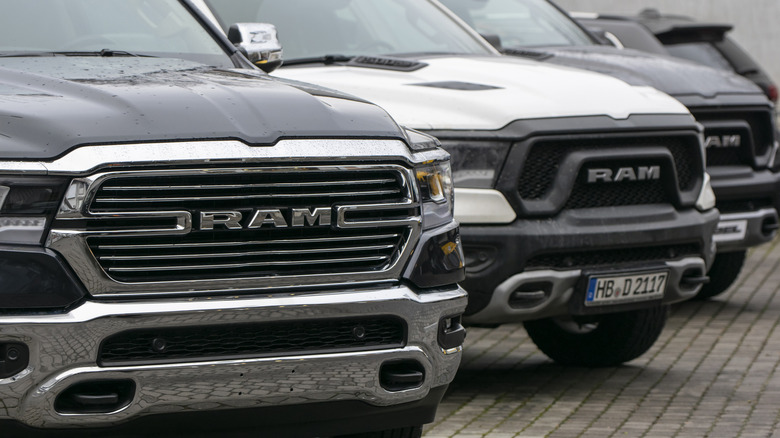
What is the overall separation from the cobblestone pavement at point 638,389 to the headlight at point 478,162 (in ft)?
3.45

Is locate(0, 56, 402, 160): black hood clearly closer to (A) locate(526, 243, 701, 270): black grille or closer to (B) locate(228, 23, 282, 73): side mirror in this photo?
(B) locate(228, 23, 282, 73): side mirror

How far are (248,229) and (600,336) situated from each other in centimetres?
386

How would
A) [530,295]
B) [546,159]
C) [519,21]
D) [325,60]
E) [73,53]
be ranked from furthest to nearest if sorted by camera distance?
[519,21] < [325,60] < [546,159] < [530,295] < [73,53]

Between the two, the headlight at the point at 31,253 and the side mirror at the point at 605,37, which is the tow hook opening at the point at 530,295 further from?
the side mirror at the point at 605,37

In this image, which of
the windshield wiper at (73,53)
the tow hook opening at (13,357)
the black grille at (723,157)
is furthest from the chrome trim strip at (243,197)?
the black grille at (723,157)

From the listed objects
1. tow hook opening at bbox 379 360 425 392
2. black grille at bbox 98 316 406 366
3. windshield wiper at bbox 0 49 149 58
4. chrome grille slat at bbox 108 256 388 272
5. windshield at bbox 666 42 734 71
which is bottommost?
windshield at bbox 666 42 734 71

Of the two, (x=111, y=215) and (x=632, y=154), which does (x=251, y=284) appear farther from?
(x=632, y=154)

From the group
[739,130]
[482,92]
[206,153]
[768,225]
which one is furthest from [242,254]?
[768,225]

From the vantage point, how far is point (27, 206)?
3.81 m

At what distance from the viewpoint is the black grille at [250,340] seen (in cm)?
387

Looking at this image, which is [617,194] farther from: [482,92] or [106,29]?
[106,29]

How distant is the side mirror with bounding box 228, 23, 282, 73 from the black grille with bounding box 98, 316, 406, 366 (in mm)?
1856

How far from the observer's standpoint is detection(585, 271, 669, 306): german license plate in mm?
6488

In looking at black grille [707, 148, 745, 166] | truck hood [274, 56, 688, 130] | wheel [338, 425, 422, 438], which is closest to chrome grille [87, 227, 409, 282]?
wheel [338, 425, 422, 438]
